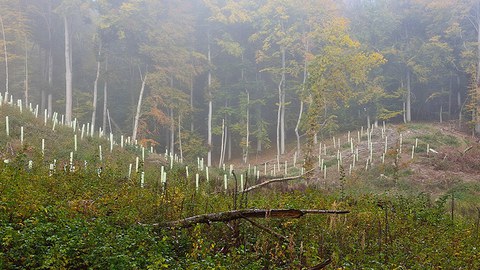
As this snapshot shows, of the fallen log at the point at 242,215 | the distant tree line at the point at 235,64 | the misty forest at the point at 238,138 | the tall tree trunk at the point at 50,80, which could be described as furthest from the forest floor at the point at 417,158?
the tall tree trunk at the point at 50,80

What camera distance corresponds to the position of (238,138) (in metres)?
40.2

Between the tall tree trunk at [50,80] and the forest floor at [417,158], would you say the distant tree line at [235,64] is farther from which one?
the forest floor at [417,158]

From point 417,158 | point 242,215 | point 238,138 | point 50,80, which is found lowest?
point 238,138

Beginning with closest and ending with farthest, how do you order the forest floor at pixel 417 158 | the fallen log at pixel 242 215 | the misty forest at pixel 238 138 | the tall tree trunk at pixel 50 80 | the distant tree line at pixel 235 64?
1. the misty forest at pixel 238 138
2. the fallen log at pixel 242 215
3. the forest floor at pixel 417 158
4. the distant tree line at pixel 235 64
5. the tall tree trunk at pixel 50 80

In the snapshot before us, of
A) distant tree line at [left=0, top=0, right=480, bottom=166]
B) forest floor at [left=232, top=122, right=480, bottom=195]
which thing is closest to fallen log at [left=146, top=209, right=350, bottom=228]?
forest floor at [left=232, top=122, right=480, bottom=195]

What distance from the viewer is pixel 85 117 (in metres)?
36.2

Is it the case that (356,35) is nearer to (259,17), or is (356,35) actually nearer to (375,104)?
(375,104)

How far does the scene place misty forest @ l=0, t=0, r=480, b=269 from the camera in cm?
532

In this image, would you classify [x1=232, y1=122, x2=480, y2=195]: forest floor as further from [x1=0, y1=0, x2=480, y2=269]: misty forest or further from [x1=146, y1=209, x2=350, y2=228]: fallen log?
[x1=146, y1=209, x2=350, y2=228]: fallen log

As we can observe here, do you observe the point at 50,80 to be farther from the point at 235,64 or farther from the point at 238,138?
the point at 238,138

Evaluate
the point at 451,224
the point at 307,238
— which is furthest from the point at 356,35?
the point at 307,238

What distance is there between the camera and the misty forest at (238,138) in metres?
5.32

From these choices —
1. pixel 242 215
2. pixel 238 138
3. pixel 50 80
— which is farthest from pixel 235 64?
pixel 242 215

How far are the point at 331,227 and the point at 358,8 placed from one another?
146 feet
